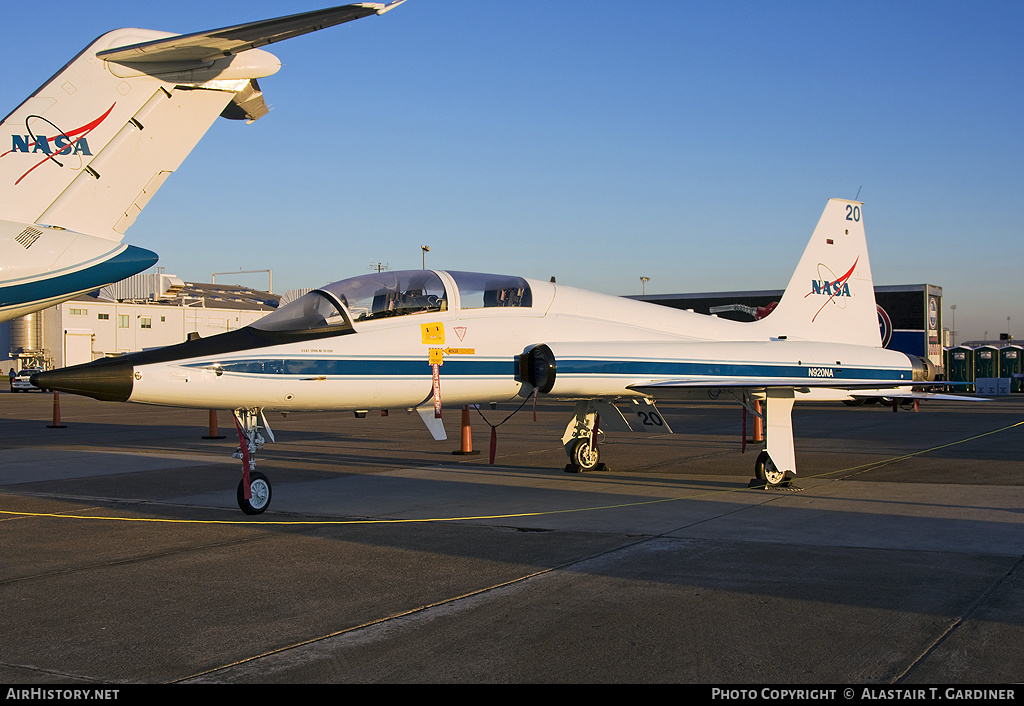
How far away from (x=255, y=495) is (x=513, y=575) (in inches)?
168

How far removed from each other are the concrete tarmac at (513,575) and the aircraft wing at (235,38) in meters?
5.11

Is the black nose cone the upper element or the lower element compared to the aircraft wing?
lower

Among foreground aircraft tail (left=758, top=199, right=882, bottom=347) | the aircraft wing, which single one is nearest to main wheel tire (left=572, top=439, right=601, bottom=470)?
foreground aircraft tail (left=758, top=199, right=882, bottom=347)

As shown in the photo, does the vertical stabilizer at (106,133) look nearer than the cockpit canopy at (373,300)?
Yes

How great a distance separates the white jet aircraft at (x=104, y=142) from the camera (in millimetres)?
8773

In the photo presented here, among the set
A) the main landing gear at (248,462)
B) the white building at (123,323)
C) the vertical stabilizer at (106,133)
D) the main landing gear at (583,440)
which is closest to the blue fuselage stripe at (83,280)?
the vertical stabilizer at (106,133)

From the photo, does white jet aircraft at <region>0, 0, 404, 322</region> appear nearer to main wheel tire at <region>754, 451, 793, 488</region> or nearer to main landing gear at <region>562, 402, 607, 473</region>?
main landing gear at <region>562, 402, 607, 473</region>

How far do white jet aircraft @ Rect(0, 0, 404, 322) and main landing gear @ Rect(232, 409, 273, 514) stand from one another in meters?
2.11

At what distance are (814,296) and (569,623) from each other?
35.6ft

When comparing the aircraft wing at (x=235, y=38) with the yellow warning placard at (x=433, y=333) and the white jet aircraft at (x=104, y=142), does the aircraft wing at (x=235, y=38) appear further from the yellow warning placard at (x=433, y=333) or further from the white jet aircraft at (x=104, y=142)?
the yellow warning placard at (x=433, y=333)

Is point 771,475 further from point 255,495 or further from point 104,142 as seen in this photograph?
point 104,142

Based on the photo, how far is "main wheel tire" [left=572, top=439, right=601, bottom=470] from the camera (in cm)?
1387

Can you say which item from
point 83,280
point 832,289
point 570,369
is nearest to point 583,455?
point 570,369
